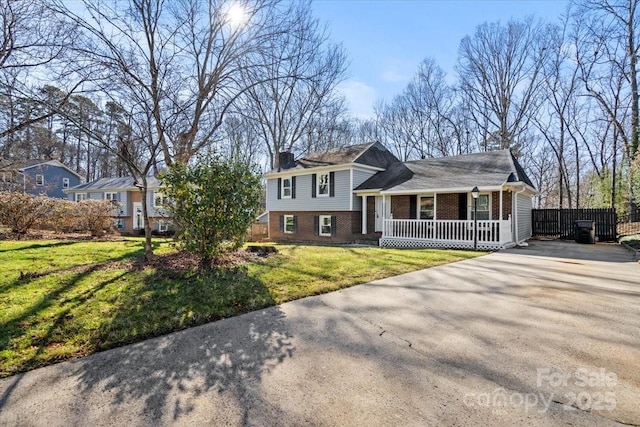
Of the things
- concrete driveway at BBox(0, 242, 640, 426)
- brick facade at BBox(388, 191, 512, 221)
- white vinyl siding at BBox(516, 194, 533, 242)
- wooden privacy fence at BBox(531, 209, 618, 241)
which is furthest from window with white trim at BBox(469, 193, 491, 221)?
concrete driveway at BBox(0, 242, 640, 426)

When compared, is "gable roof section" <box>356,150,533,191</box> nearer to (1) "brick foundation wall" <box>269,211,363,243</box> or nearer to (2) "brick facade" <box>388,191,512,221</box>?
(2) "brick facade" <box>388,191,512,221</box>

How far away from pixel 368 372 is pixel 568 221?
19.1 m

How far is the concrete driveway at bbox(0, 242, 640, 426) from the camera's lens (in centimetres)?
214

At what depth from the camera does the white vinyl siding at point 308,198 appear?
1728 cm

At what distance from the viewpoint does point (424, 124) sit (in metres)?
29.7

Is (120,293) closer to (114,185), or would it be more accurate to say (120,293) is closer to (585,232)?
(585,232)

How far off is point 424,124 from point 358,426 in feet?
101

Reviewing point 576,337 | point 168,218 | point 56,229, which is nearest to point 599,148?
point 576,337

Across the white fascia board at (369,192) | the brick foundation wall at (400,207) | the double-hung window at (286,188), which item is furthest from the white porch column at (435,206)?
the double-hung window at (286,188)

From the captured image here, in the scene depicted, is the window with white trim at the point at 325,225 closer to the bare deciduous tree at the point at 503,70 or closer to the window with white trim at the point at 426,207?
the window with white trim at the point at 426,207

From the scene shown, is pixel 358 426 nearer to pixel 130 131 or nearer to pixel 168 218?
pixel 168 218

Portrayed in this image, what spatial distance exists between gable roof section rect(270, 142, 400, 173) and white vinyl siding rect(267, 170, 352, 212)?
28.1 inches

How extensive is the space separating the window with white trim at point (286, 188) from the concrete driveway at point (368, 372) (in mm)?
15803

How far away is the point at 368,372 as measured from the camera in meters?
2.69
